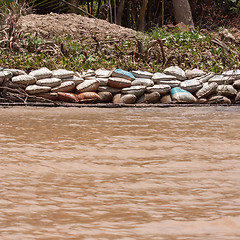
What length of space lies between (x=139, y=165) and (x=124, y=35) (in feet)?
25.8

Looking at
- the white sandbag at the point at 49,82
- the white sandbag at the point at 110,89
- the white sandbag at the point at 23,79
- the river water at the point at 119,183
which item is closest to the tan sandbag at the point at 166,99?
the white sandbag at the point at 110,89

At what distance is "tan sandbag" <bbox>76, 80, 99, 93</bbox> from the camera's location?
6949 mm

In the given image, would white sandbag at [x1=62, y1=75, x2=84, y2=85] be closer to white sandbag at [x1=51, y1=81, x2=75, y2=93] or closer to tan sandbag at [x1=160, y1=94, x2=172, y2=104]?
white sandbag at [x1=51, y1=81, x2=75, y2=93]

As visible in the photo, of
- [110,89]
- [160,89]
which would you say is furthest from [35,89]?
[160,89]

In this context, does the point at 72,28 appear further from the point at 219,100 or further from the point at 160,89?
the point at 219,100

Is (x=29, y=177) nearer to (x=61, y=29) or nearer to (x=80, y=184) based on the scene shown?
(x=80, y=184)

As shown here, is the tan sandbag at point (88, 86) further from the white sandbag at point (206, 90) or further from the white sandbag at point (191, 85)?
the white sandbag at point (206, 90)

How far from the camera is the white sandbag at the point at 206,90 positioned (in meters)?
7.16

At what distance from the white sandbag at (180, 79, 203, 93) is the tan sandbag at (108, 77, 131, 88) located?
3.19 feet

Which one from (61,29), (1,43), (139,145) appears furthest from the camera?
(61,29)

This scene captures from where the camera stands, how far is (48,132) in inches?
147

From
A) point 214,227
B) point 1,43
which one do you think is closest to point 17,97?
point 1,43

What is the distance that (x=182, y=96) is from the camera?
22.7ft

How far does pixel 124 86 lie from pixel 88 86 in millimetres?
624
